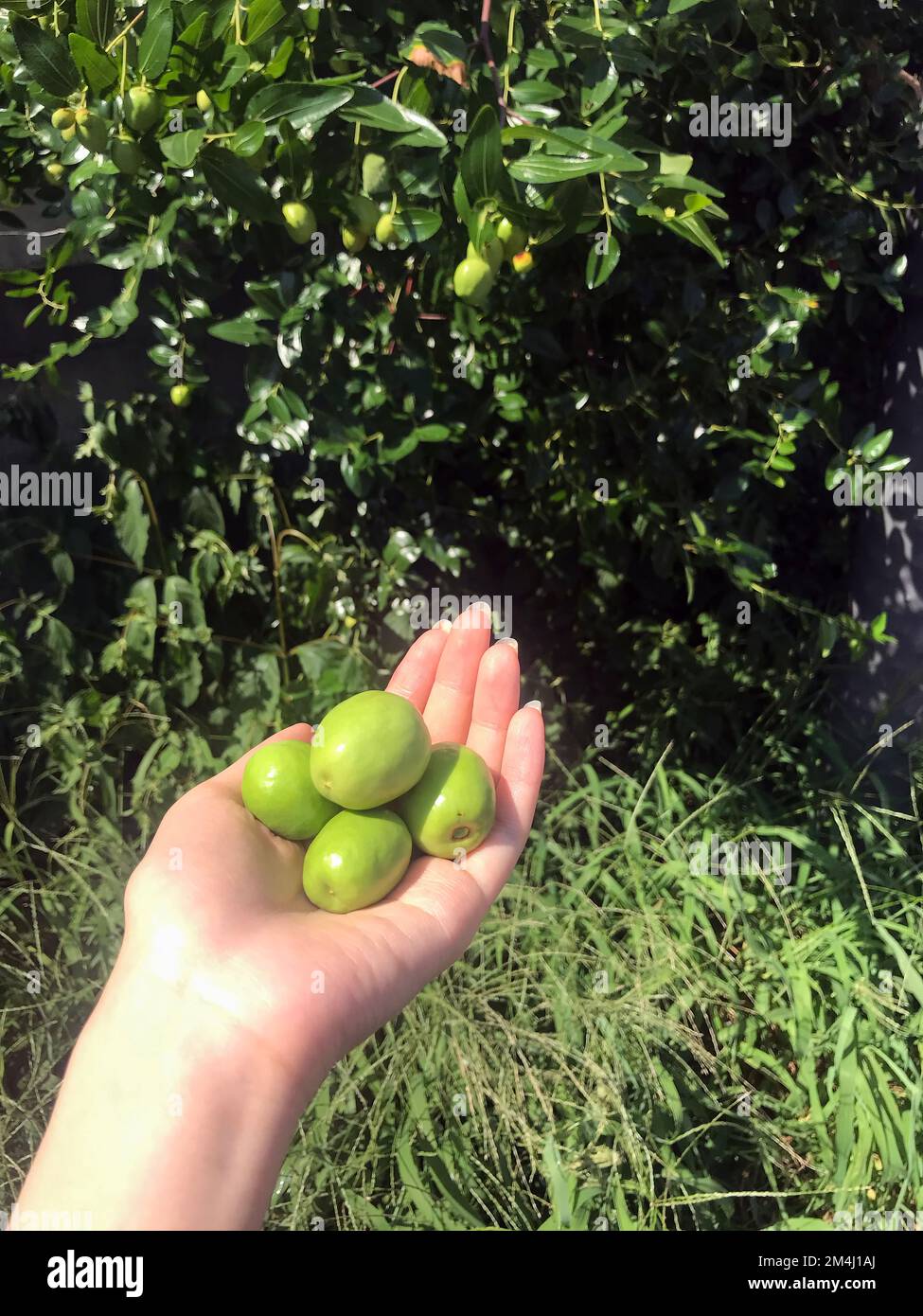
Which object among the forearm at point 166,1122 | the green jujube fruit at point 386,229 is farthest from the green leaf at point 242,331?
the forearm at point 166,1122

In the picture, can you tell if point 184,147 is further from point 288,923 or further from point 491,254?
point 288,923

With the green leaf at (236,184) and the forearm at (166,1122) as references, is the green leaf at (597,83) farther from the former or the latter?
the forearm at (166,1122)

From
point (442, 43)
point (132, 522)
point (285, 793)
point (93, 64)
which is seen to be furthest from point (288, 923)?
point (442, 43)

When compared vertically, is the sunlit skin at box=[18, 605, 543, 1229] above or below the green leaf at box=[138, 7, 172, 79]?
below

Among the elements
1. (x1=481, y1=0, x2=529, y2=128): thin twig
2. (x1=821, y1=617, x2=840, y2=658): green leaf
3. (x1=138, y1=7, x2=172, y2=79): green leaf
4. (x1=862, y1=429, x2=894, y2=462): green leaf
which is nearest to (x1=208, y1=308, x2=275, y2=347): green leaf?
(x1=138, y1=7, x2=172, y2=79): green leaf

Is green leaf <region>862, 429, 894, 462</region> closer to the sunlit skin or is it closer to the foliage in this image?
the foliage

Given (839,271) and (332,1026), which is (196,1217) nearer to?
(332,1026)
